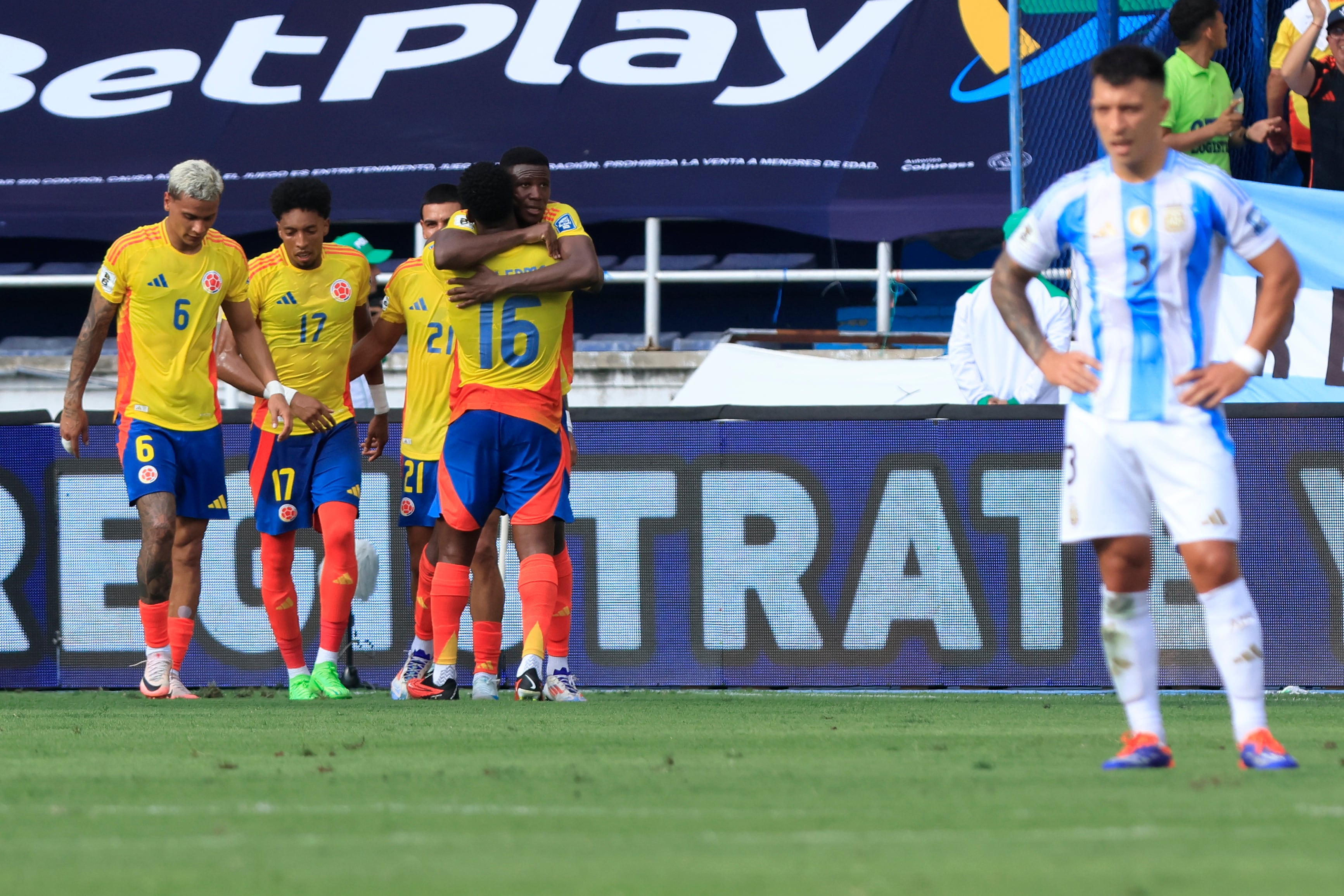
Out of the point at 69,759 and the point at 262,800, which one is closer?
the point at 262,800

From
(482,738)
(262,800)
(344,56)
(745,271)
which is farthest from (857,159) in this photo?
(262,800)

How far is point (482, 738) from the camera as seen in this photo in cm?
623

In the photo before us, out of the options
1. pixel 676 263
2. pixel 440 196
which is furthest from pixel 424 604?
pixel 676 263

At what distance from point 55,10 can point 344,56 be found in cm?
305

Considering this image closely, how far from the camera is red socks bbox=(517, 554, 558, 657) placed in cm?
775

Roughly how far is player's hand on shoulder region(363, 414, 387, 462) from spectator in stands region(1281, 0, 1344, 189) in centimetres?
660

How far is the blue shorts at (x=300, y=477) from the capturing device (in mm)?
8734

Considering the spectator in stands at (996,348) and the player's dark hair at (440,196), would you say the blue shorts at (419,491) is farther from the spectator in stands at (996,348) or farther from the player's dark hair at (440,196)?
the spectator in stands at (996,348)

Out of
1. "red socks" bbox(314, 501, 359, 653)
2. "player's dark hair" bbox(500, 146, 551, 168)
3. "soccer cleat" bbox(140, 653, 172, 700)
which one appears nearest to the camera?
"player's dark hair" bbox(500, 146, 551, 168)

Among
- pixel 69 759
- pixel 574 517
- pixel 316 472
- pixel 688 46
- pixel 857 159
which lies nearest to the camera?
pixel 69 759

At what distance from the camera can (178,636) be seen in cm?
877

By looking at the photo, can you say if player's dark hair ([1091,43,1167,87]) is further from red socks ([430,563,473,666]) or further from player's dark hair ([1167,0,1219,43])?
player's dark hair ([1167,0,1219,43])

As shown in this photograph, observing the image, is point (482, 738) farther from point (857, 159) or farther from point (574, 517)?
point (857, 159)

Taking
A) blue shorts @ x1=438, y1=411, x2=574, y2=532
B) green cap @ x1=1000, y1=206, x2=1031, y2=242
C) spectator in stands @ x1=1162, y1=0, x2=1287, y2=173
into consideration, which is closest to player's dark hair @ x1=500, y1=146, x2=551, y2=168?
blue shorts @ x1=438, y1=411, x2=574, y2=532
